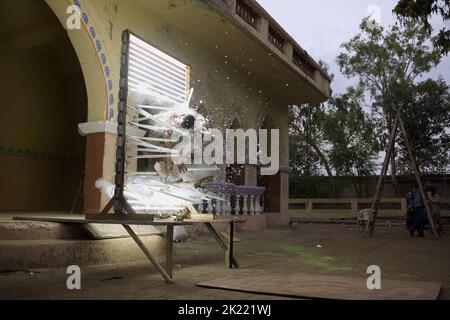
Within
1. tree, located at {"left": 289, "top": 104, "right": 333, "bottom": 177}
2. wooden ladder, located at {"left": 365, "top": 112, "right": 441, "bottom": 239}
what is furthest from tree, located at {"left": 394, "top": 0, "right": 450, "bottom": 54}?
tree, located at {"left": 289, "top": 104, "right": 333, "bottom": 177}

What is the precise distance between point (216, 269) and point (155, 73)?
14.6 feet

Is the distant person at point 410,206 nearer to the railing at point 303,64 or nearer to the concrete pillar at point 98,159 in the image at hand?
the railing at point 303,64

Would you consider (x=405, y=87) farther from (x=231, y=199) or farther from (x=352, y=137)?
(x=231, y=199)

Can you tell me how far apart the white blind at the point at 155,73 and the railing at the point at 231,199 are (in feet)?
6.79

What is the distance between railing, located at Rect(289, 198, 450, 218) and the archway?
1554cm

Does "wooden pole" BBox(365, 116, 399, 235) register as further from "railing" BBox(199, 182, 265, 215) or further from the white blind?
the white blind

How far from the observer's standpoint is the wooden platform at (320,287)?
344 centimetres

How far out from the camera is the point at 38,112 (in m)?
9.68

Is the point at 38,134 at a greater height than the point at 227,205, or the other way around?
the point at 38,134

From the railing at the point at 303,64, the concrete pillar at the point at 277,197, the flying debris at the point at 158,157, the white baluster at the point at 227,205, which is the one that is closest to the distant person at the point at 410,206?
the concrete pillar at the point at 277,197

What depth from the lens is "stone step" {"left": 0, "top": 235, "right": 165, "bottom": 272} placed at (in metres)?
4.37

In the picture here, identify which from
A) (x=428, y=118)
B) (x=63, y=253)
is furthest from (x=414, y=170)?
(x=428, y=118)

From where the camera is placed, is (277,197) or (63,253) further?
(277,197)
